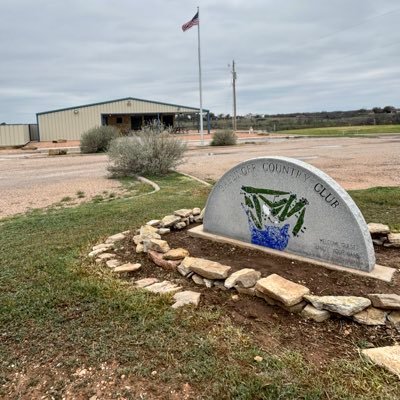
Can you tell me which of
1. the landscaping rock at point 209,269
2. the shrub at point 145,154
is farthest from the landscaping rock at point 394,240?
the shrub at point 145,154

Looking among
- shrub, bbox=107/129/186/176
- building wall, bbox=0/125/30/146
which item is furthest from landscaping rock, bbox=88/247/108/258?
building wall, bbox=0/125/30/146

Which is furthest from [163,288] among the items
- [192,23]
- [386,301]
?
[192,23]

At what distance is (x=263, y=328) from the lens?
9.47ft

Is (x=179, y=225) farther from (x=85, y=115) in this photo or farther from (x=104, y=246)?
(x=85, y=115)

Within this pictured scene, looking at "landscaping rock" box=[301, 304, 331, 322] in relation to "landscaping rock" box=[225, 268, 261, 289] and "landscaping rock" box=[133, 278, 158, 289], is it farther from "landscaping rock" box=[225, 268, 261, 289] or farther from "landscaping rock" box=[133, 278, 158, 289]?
"landscaping rock" box=[133, 278, 158, 289]

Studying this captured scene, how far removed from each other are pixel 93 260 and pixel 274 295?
7.22ft

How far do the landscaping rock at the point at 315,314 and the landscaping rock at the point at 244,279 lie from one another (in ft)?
1.77

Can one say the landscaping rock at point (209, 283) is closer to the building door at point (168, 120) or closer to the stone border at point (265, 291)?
the stone border at point (265, 291)

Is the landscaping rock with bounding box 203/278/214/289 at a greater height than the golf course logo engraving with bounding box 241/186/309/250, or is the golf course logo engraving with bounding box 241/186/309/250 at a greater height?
the golf course logo engraving with bounding box 241/186/309/250

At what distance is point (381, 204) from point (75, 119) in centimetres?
3744

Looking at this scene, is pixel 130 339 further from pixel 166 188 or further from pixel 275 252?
pixel 166 188

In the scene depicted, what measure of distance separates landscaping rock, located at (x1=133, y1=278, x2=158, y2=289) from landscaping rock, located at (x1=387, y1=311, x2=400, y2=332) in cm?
201

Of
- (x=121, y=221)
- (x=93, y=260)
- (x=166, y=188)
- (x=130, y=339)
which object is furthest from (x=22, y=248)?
(x=166, y=188)

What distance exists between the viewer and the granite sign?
359 cm
